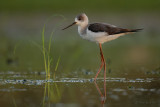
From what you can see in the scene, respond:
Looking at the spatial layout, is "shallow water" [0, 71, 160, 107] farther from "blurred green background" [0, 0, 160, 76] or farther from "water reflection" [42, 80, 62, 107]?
"blurred green background" [0, 0, 160, 76]

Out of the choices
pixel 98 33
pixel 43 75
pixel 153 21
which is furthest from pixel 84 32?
pixel 153 21

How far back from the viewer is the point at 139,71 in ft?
33.4

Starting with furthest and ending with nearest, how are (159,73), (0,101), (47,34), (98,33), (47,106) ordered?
(47,34) < (159,73) < (98,33) < (0,101) < (47,106)

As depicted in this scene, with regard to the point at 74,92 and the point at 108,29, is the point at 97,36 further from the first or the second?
the point at 74,92

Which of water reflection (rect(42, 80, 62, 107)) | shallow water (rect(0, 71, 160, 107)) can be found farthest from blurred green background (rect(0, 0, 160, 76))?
water reflection (rect(42, 80, 62, 107))

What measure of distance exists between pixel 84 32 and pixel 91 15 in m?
14.7

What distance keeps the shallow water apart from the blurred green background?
35.1 inches

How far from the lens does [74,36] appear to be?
19703 mm

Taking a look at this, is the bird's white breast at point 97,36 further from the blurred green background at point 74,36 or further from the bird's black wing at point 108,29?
the blurred green background at point 74,36

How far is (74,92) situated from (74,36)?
488 inches

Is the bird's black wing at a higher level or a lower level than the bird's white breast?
higher

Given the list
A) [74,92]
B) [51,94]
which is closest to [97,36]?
[74,92]

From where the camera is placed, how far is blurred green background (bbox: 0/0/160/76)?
467 inches

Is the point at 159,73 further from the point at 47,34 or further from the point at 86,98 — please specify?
the point at 47,34
